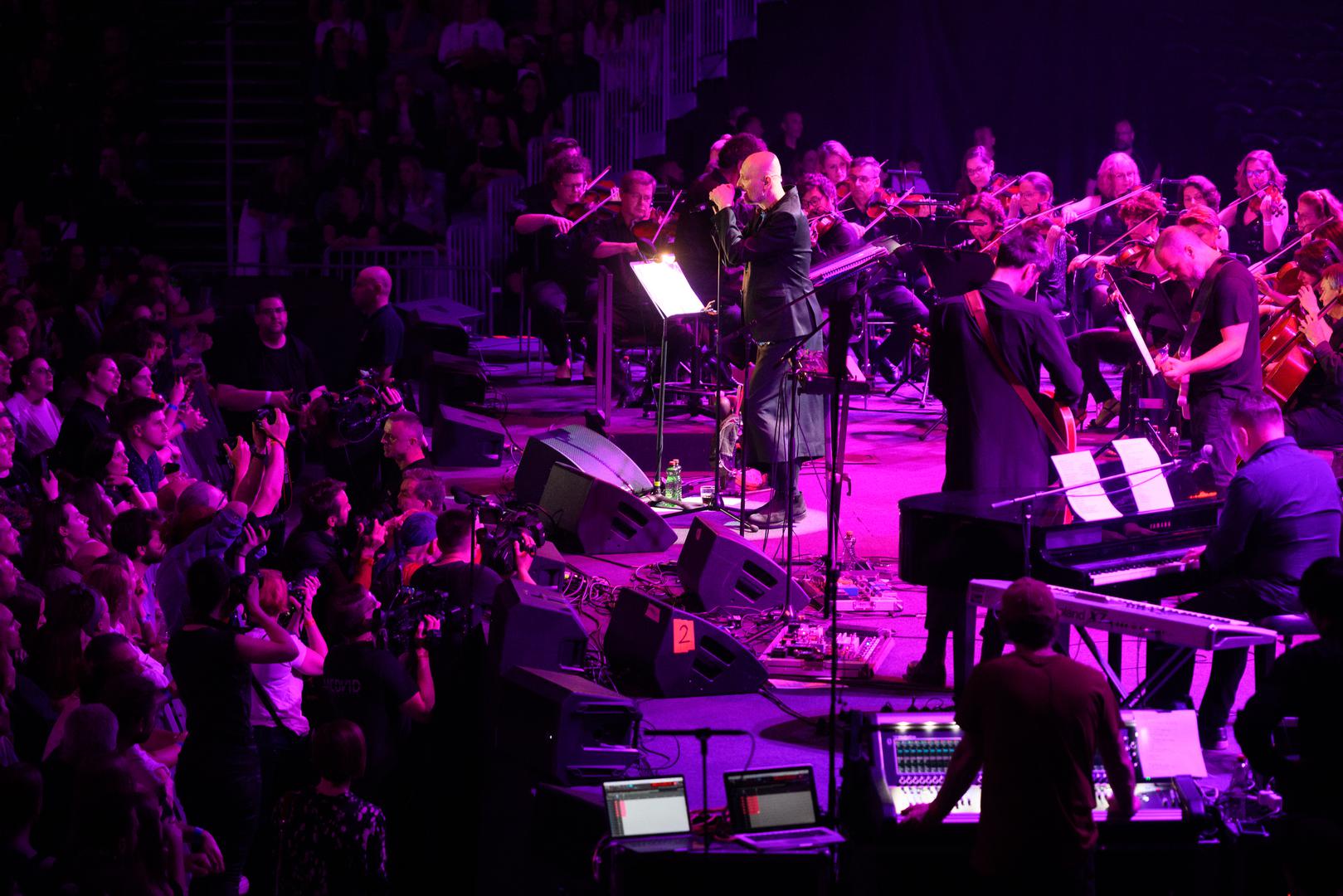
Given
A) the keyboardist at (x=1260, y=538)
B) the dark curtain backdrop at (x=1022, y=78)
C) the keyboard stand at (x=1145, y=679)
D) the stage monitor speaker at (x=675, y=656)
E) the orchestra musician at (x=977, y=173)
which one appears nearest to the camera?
the keyboard stand at (x=1145, y=679)

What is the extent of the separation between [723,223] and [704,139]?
7.89 metres

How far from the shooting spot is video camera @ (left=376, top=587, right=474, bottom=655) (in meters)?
5.74

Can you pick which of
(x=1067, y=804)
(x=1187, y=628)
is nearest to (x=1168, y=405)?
(x=1187, y=628)

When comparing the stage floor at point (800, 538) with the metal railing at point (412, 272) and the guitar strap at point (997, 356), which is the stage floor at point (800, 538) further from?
the guitar strap at point (997, 356)

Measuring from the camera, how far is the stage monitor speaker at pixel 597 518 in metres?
8.64

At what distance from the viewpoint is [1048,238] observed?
12266 mm

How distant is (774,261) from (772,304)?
0.24 meters

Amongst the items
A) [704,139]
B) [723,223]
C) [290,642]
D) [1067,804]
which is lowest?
[1067,804]

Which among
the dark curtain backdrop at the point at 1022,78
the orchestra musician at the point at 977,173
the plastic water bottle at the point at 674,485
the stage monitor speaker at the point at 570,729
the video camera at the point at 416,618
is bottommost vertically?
the stage monitor speaker at the point at 570,729

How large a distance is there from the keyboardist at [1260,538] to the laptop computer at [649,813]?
203 centimetres

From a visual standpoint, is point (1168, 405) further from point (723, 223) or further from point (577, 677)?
point (577, 677)

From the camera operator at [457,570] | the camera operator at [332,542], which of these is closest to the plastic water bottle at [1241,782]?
the camera operator at [457,570]

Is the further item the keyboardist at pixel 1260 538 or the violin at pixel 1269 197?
the violin at pixel 1269 197

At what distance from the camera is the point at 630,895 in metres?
4.59
